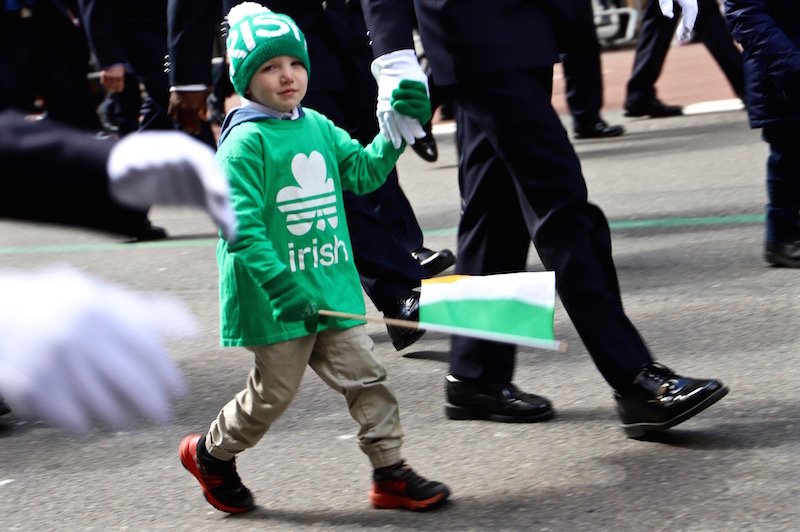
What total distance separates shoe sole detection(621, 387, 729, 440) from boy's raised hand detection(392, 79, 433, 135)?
1.06m

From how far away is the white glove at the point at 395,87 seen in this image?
134 inches

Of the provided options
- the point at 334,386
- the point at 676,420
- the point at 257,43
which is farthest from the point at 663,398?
the point at 257,43

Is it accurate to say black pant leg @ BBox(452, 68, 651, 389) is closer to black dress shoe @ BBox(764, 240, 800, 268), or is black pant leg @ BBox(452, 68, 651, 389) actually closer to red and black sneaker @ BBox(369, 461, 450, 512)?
red and black sneaker @ BBox(369, 461, 450, 512)

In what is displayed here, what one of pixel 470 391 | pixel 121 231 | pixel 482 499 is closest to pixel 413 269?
pixel 470 391

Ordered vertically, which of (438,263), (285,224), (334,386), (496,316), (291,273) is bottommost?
(438,263)

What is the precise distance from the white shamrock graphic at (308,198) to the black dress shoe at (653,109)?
7.66 metres

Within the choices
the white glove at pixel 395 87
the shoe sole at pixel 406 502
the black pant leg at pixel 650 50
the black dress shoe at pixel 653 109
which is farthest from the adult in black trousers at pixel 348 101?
the black dress shoe at pixel 653 109

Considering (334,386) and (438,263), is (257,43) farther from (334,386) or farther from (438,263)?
(438,263)

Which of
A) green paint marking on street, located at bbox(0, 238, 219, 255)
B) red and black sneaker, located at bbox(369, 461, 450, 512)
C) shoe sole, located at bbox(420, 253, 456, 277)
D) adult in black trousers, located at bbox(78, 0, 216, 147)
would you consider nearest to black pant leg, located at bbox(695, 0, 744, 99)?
adult in black trousers, located at bbox(78, 0, 216, 147)

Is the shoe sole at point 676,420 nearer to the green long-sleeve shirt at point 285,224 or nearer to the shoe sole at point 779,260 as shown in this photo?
the green long-sleeve shirt at point 285,224

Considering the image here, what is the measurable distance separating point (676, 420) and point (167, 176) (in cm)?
228

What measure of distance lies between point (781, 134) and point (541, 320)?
107 inches

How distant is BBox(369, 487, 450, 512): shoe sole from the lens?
3.41m

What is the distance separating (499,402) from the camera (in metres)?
4.01
